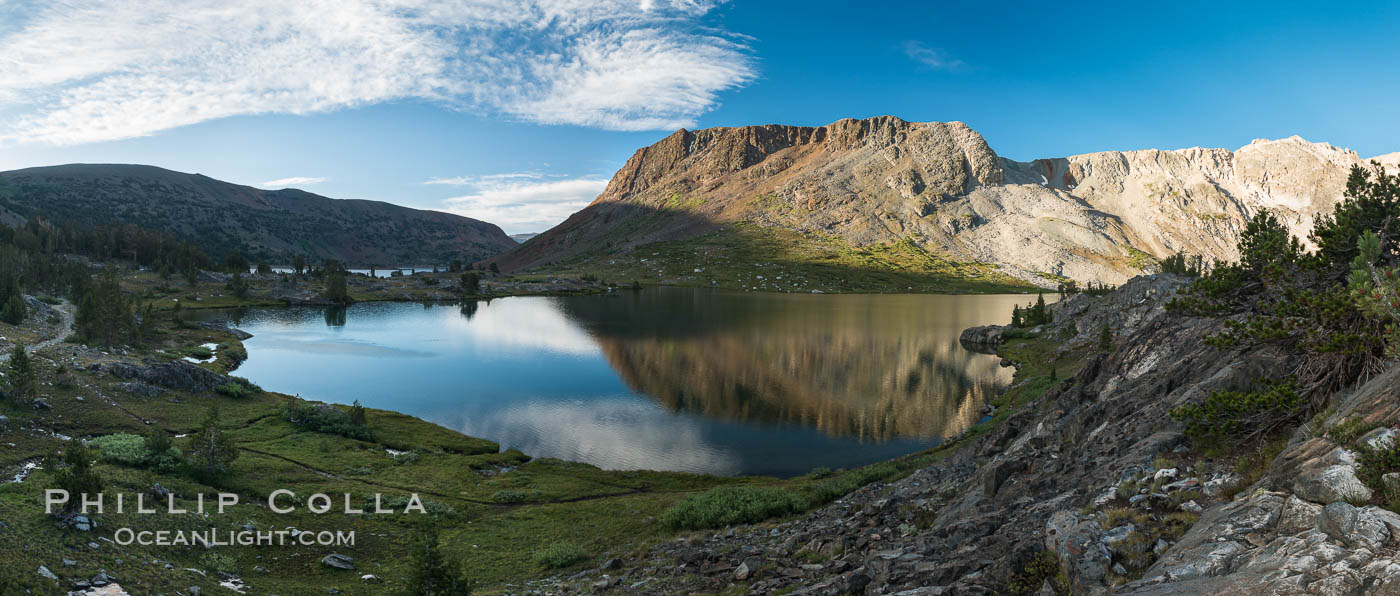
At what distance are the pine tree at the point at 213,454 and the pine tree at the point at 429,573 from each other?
77.6 ft

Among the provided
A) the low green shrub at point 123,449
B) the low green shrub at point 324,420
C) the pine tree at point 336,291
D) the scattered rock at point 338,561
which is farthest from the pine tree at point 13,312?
the pine tree at point 336,291

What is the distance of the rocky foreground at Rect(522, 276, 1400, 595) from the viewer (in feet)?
28.2

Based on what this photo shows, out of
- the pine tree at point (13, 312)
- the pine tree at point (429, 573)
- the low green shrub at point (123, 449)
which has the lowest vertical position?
the low green shrub at point (123, 449)

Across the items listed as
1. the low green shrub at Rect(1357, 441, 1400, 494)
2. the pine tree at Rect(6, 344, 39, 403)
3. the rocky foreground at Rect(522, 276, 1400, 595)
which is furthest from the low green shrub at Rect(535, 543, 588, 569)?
the pine tree at Rect(6, 344, 39, 403)

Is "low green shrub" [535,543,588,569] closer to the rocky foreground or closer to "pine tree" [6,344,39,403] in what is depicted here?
the rocky foreground

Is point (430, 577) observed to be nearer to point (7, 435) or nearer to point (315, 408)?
point (7, 435)

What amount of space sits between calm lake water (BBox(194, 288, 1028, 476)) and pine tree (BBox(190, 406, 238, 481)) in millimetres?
22667

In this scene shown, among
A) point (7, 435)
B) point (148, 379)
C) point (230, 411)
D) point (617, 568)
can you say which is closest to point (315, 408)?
point (230, 411)

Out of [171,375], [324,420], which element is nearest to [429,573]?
[324,420]

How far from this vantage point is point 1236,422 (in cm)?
1426

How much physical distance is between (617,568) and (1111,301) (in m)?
89.5

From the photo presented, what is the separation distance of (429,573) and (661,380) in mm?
58993

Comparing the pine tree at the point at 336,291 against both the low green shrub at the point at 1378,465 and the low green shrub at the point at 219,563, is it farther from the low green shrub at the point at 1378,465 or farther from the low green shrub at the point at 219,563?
the low green shrub at the point at 1378,465

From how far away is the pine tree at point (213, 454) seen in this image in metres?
31.3
